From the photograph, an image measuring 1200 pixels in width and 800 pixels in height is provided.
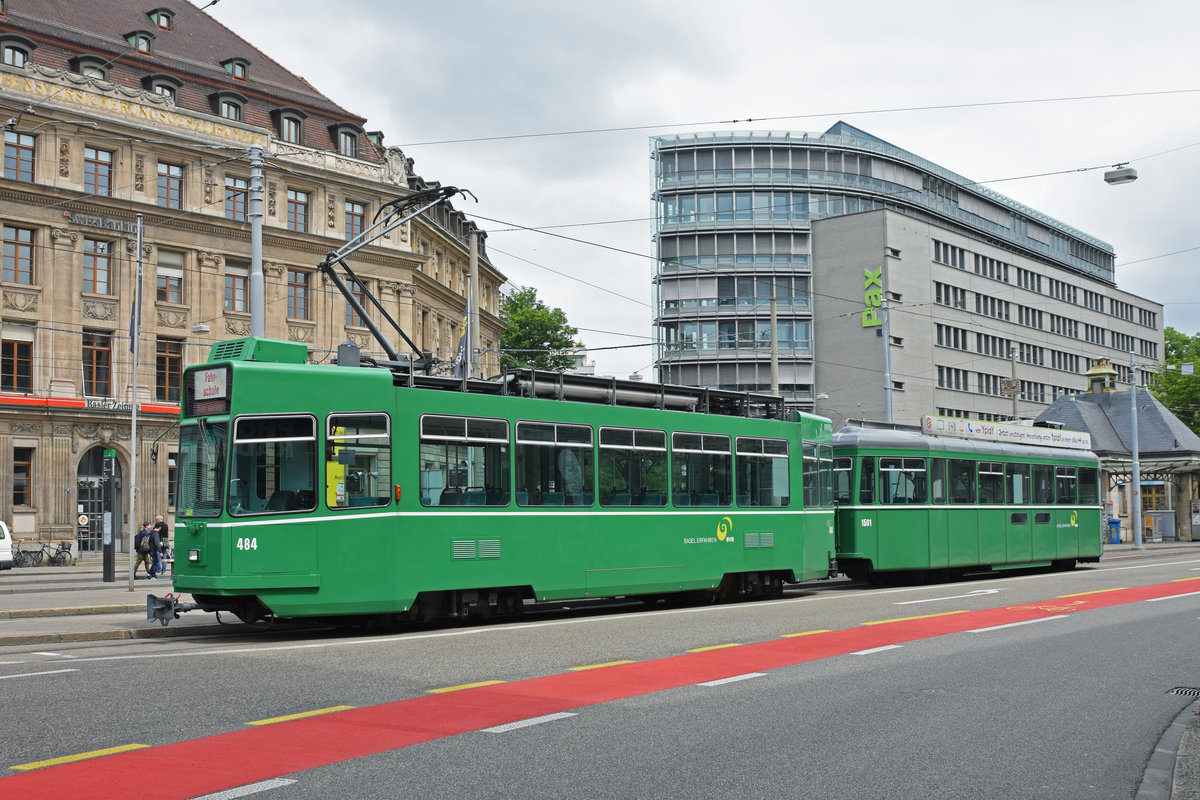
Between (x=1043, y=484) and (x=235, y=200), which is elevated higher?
(x=235, y=200)

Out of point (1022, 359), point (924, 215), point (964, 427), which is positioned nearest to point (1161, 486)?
point (1022, 359)

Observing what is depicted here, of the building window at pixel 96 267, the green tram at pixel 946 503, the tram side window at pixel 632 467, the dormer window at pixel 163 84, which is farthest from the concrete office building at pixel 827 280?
the tram side window at pixel 632 467

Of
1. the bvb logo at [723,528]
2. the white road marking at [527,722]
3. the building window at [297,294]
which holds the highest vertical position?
the building window at [297,294]

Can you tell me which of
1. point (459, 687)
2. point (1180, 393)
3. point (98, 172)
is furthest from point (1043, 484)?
point (1180, 393)

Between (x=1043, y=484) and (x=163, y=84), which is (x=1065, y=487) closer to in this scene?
(x=1043, y=484)

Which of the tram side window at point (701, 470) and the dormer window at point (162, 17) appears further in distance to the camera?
the dormer window at point (162, 17)

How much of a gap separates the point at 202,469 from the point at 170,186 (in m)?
33.2

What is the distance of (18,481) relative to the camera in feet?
135

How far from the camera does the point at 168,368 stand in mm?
44594

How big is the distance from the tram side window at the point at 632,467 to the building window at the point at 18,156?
1209 inches

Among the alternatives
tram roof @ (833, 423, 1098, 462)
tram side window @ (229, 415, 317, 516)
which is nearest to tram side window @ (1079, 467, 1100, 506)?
tram roof @ (833, 423, 1098, 462)

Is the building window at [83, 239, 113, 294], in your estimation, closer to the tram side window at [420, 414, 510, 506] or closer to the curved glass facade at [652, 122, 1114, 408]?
the tram side window at [420, 414, 510, 506]

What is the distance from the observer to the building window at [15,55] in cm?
4056

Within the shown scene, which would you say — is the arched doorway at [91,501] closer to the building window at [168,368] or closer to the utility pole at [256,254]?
the building window at [168,368]
